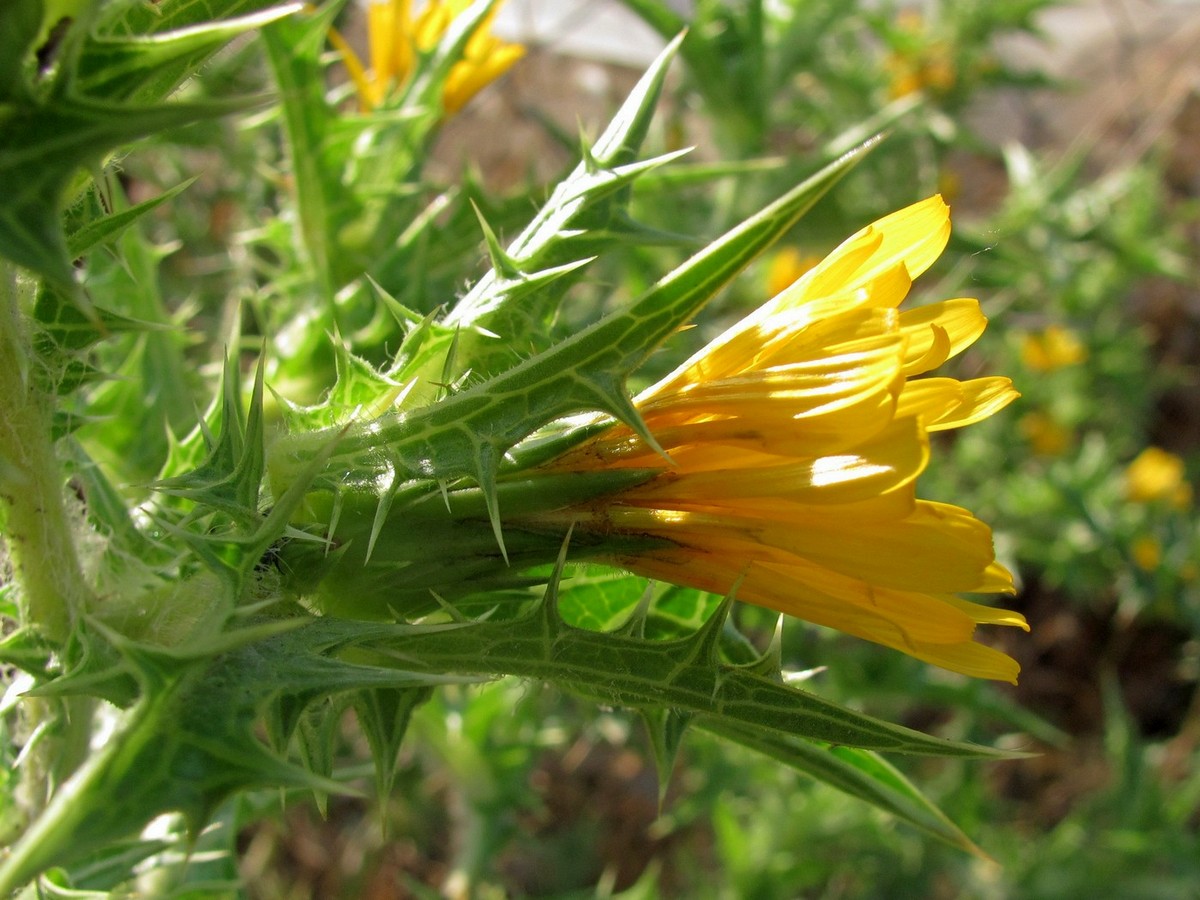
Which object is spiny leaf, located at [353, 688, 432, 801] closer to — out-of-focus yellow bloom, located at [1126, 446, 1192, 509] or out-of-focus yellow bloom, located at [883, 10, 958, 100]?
out-of-focus yellow bloom, located at [883, 10, 958, 100]

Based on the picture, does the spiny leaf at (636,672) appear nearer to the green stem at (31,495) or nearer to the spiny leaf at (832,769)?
the spiny leaf at (832,769)

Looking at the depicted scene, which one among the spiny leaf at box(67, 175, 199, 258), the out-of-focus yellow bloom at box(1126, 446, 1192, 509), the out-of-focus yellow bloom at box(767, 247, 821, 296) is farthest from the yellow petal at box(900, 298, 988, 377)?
the out-of-focus yellow bloom at box(1126, 446, 1192, 509)

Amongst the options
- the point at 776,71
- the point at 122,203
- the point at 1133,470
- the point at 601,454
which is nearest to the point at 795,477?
the point at 601,454

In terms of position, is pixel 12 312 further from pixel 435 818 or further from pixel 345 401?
pixel 435 818

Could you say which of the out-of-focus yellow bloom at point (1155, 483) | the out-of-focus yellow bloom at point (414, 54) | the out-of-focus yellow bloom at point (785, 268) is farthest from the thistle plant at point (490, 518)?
the out-of-focus yellow bloom at point (1155, 483)

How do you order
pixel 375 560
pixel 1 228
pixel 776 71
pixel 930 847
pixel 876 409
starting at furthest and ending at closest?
pixel 930 847 < pixel 776 71 < pixel 375 560 < pixel 876 409 < pixel 1 228
